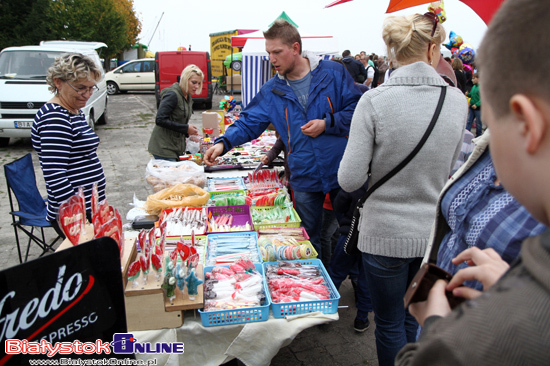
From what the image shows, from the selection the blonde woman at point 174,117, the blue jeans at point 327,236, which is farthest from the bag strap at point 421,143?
the blonde woman at point 174,117

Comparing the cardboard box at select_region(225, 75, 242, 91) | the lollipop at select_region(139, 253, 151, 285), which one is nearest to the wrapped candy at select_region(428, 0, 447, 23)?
the lollipop at select_region(139, 253, 151, 285)

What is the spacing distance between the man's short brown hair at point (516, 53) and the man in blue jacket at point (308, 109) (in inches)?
87.8

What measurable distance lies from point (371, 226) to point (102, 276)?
1.29m

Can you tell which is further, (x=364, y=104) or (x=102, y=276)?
(x=364, y=104)

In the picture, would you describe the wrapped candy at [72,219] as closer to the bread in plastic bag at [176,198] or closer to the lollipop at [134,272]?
the lollipop at [134,272]

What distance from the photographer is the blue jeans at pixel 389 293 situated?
1985mm

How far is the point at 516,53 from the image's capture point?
56 centimetres

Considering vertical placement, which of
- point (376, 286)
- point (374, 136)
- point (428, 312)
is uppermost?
point (374, 136)

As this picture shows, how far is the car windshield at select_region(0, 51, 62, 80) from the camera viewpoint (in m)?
8.62

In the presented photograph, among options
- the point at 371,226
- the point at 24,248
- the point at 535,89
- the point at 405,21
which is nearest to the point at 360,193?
the point at 371,226

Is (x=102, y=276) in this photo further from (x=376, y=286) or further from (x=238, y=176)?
(x=238, y=176)

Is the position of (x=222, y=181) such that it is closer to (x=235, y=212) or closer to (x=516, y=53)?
(x=235, y=212)

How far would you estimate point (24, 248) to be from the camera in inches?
178

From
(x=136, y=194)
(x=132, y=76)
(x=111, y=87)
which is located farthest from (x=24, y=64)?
(x=111, y=87)
